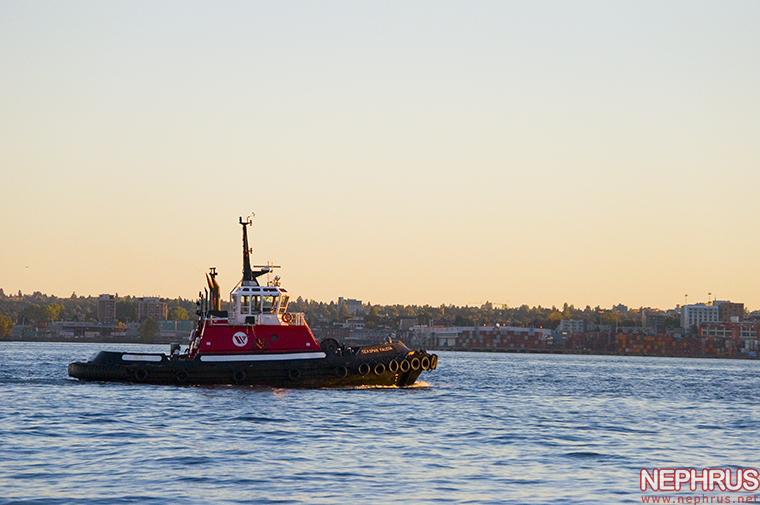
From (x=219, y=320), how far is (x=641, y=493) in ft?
87.0

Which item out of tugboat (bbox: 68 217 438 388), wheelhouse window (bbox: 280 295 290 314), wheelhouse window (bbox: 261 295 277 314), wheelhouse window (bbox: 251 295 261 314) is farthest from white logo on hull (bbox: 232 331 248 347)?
wheelhouse window (bbox: 280 295 290 314)

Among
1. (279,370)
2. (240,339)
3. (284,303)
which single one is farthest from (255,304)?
(279,370)

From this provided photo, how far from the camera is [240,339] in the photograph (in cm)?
4309

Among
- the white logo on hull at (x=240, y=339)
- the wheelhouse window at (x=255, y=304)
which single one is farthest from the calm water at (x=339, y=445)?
the wheelhouse window at (x=255, y=304)

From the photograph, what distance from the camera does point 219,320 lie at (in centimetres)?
4366

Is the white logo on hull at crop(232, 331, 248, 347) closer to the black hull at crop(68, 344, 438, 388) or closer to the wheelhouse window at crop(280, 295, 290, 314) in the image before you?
the black hull at crop(68, 344, 438, 388)

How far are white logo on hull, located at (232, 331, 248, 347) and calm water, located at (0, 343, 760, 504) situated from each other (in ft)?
6.90

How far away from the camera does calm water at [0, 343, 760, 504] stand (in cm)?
2009

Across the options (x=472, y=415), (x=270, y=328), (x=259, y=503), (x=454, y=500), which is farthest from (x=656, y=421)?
(x=259, y=503)

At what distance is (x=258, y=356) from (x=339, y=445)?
16258 mm

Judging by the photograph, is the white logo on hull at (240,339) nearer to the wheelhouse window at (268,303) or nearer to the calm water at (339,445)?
the wheelhouse window at (268,303)

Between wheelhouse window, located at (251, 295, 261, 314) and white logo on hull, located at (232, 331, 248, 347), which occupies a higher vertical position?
wheelhouse window, located at (251, 295, 261, 314)

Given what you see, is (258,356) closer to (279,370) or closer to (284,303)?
(279,370)

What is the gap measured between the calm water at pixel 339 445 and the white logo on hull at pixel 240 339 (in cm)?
210
